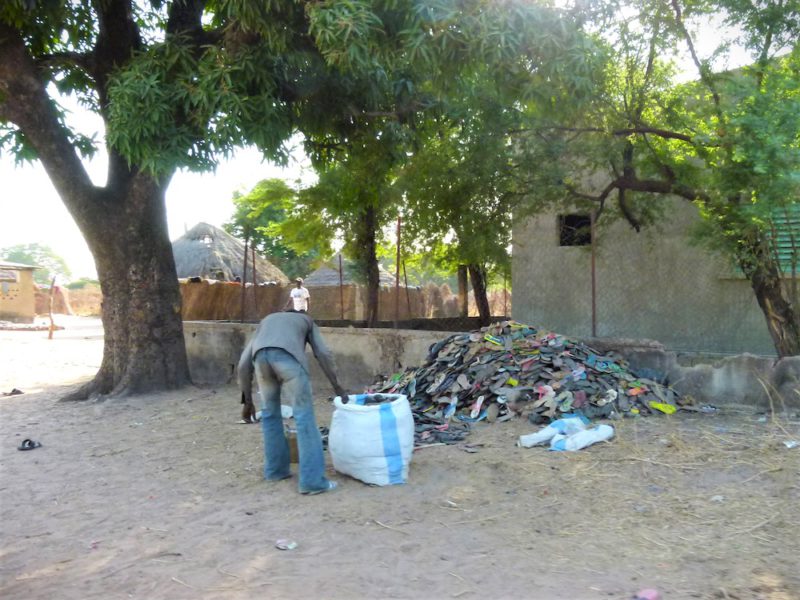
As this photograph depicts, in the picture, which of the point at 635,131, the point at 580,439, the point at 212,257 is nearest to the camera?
the point at 580,439

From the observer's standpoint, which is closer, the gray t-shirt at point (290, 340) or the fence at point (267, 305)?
the gray t-shirt at point (290, 340)

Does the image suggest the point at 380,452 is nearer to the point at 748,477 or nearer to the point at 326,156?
the point at 748,477

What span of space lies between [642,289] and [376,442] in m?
8.45

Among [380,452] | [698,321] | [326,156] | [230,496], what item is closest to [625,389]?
[380,452]

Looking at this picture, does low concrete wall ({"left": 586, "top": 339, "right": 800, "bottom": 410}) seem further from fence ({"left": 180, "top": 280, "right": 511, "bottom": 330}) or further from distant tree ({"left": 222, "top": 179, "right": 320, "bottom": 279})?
distant tree ({"left": 222, "top": 179, "right": 320, "bottom": 279})

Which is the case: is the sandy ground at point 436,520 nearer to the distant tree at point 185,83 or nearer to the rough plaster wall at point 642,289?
the distant tree at point 185,83

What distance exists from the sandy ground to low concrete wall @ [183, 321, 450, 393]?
2.49 metres

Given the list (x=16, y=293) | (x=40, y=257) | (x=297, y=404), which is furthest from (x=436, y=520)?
(x=40, y=257)

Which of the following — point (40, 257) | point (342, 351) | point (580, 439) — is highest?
point (40, 257)

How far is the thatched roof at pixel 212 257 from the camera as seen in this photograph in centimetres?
2647

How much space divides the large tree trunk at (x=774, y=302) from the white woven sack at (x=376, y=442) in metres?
5.27

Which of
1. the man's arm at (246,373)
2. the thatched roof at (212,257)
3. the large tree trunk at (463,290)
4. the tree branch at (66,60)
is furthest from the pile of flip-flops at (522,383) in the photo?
the thatched roof at (212,257)

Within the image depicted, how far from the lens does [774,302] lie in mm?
8688

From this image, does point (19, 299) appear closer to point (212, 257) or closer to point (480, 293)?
point (212, 257)
